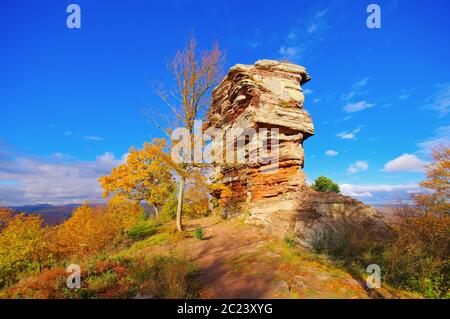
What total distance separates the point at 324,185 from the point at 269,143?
60.2 feet

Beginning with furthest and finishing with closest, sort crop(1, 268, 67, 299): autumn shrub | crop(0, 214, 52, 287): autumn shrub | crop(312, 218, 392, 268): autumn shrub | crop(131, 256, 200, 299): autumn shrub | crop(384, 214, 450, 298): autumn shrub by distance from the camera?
crop(0, 214, 52, 287): autumn shrub → crop(312, 218, 392, 268): autumn shrub → crop(384, 214, 450, 298): autumn shrub → crop(1, 268, 67, 299): autumn shrub → crop(131, 256, 200, 299): autumn shrub

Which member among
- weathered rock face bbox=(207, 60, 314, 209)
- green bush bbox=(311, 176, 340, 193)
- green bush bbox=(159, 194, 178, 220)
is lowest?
green bush bbox=(159, 194, 178, 220)

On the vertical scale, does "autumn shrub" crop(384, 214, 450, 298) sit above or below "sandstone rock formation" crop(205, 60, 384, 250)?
below

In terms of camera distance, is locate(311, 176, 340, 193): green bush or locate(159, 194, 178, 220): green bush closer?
locate(159, 194, 178, 220): green bush

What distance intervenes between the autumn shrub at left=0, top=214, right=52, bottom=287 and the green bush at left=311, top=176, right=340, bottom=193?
94.2ft

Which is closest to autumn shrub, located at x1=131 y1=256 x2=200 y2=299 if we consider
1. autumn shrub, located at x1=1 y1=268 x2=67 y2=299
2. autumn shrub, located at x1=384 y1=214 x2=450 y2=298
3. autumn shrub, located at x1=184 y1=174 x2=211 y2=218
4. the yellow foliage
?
autumn shrub, located at x1=1 y1=268 x2=67 y2=299

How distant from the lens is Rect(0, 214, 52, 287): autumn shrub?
9914mm

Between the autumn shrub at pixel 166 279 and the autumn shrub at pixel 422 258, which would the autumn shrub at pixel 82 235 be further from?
the autumn shrub at pixel 422 258

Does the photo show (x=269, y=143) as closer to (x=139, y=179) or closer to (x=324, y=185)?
(x=139, y=179)

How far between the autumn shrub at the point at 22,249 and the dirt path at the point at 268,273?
25.0 feet

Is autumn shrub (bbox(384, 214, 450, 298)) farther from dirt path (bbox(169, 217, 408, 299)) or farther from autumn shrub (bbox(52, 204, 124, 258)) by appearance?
autumn shrub (bbox(52, 204, 124, 258))

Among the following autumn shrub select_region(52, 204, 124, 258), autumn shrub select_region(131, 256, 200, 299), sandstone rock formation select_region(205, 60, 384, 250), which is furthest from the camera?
sandstone rock formation select_region(205, 60, 384, 250)

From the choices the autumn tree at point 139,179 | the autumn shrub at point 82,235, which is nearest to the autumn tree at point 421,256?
the autumn shrub at point 82,235

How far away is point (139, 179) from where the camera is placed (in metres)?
23.9
